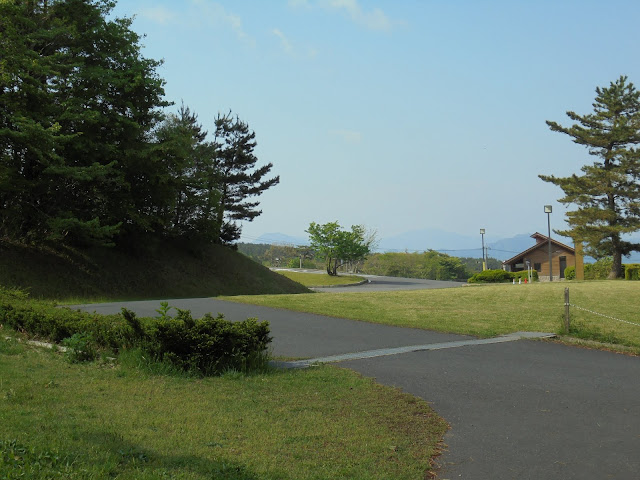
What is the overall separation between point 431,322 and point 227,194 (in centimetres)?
3249

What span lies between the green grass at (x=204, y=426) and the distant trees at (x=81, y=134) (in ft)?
67.4

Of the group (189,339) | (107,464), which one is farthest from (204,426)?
(189,339)

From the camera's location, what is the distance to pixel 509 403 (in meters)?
6.77

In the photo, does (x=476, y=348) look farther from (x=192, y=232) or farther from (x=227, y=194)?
(x=227, y=194)

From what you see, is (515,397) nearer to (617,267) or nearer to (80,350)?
(80,350)

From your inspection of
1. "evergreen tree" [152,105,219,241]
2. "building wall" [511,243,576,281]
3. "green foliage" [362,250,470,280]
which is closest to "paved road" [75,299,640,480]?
"evergreen tree" [152,105,219,241]

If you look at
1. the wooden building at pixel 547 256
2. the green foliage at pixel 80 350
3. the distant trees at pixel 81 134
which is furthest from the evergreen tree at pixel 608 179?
the green foliage at pixel 80 350

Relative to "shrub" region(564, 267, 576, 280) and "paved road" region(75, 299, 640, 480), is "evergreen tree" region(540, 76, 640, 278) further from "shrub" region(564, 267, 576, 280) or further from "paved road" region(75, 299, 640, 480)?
"paved road" region(75, 299, 640, 480)

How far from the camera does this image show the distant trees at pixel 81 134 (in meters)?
25.4

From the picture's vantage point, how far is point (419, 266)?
264 ft

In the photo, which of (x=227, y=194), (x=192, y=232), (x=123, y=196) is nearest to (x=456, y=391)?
(x=123, y=196)

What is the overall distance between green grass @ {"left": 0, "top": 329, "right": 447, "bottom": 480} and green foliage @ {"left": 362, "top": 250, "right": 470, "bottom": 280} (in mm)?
70626

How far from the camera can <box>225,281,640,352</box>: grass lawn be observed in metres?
13.8

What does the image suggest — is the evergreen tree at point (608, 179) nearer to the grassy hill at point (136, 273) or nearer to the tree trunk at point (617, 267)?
the tree trunk at point (617, 267)
